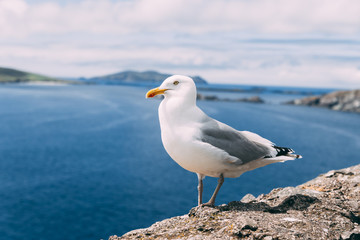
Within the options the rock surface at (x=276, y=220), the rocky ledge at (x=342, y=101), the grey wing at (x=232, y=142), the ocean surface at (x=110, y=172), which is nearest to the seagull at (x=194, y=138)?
the grey wing at (x=232, y=142)

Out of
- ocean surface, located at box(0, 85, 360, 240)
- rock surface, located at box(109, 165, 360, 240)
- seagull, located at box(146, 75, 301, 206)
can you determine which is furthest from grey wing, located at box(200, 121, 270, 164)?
ocean surface, located at box(0, 85, 360, 240)

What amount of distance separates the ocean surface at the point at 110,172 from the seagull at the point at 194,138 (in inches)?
2227

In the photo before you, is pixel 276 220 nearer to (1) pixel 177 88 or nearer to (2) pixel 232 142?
(2) pixel 232 142

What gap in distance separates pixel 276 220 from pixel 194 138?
2.27 meters

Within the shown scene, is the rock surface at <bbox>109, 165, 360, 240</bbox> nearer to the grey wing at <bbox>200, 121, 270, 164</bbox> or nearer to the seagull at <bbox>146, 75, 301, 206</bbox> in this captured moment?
the seagull at <bbox>146, 75, 301, 206</bbox>

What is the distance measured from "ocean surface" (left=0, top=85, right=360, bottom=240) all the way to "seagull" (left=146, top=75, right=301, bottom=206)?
56569 mm

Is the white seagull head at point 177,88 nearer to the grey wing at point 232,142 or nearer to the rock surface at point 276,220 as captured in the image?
the grey wing at point 232,142

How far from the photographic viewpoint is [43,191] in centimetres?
7419

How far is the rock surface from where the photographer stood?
5891mm

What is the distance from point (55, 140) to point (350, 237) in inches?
4370

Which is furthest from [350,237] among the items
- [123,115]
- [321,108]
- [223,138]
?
[321,108]

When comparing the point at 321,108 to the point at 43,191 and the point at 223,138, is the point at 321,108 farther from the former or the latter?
the point at 223,138

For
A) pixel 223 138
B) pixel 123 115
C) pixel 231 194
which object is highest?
pixel 223 138

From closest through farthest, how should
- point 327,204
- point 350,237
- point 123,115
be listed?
point 350,237, point 327,204, point 123,115
